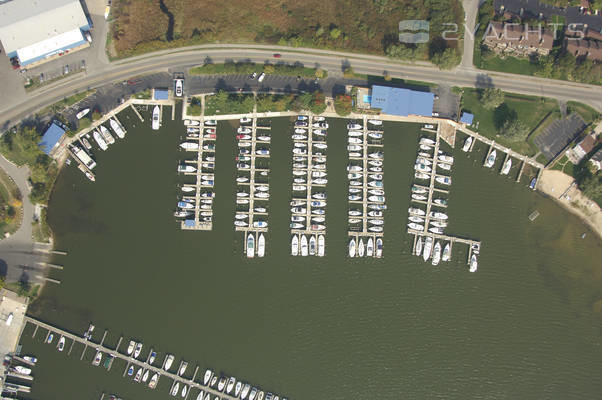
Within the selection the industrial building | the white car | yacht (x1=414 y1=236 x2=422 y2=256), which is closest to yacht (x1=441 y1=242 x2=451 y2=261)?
yacht (x1=414 y1=236 x2=422 y2=256)

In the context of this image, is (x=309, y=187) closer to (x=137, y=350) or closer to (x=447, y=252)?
(x=447, y=252)

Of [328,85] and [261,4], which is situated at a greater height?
[261,4]

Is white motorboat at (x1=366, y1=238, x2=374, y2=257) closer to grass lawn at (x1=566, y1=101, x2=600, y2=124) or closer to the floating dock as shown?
the floating dock

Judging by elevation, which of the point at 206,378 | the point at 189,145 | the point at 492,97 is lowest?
the point at 206,378

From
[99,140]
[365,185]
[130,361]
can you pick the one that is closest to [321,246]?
[365,185]

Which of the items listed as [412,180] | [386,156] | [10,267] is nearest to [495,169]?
[412,180]

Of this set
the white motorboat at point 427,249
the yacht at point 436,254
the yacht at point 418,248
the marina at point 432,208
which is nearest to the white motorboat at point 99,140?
the marina at point 432,208

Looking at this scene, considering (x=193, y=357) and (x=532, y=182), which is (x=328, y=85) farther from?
(x=193, y=357)
